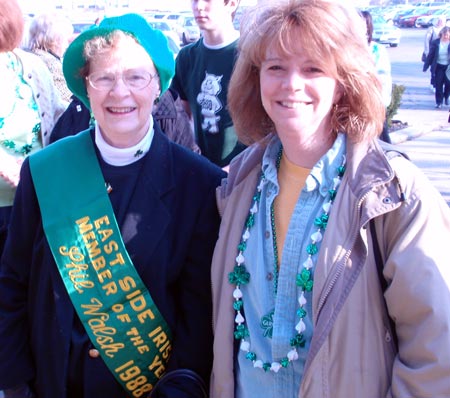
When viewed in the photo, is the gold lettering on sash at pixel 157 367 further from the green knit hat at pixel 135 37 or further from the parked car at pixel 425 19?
the parked car at pixel 425 19

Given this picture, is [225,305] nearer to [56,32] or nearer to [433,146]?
[56,32]

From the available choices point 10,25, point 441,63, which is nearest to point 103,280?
point 10,25

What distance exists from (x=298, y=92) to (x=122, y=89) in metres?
0.61

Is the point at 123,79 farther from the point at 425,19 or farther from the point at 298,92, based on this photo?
the point at 425,19

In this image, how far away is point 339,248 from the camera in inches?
64.2

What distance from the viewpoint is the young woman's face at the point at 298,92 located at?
1762mm

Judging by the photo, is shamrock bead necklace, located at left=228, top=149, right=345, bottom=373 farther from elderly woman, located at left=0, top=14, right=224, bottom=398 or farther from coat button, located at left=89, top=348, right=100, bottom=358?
coat button, located at left=89, top=348, right=100, bottom=358

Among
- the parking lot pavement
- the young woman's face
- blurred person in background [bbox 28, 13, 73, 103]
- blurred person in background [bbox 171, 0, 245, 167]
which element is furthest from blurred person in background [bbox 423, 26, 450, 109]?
the young woman's face

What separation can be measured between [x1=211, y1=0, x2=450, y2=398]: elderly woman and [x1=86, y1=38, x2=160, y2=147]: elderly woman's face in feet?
1.04

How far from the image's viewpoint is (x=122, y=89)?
2016 mm

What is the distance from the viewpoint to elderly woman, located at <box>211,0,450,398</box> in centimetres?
156

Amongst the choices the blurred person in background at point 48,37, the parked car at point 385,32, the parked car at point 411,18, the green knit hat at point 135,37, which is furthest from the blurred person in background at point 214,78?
the parked car at point 411,18

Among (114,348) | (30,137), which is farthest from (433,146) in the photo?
(114,348)

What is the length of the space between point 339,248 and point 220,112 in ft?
6.95
